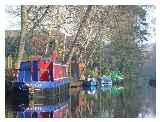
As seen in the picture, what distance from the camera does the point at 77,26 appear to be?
176 cm


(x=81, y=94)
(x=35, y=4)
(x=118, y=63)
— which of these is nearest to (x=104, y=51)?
(x=118, y=63)

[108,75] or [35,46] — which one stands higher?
[35,46]

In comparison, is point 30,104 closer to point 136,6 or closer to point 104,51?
point 104,51

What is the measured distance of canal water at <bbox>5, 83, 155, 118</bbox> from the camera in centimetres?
175

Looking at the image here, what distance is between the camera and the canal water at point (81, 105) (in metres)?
1.75

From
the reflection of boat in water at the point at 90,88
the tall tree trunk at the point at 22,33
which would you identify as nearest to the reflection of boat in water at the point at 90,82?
the reflection of boat in water at the point at 90,88

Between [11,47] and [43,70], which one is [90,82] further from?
[11,47]


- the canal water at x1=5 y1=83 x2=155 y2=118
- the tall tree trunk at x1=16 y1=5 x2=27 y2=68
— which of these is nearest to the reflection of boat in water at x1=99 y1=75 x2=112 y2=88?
the canal water at x1=5 y1=83 x2=155 y2=118

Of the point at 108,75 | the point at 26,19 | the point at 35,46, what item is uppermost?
the point at 26,19

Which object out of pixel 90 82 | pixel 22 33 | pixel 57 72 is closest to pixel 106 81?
pixel 90 82

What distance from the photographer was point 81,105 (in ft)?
5.75

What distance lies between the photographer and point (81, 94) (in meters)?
1.76

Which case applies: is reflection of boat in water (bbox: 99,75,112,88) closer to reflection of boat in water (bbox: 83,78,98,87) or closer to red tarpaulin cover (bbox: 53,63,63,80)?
reflection of boat in water (bbox: 83,78,98,87)

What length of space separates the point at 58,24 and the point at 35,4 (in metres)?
0.12
